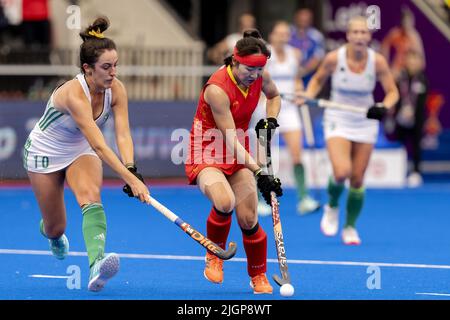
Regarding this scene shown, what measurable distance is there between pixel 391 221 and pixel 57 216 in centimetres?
587

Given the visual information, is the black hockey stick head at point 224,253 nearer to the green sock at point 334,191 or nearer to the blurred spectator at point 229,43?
the green sock at point 334,191

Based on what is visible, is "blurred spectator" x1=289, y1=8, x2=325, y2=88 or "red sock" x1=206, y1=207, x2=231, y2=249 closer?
"red sock" x1=206, y1=207, x2=231, y2=249

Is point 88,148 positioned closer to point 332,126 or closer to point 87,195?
point 87,195

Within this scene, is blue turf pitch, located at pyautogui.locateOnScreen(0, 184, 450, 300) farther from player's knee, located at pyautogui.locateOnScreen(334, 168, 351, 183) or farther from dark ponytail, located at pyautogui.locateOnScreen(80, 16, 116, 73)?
dark ponytail, located at pyautogui.locateOnScreen(80, 16, 116, 73)

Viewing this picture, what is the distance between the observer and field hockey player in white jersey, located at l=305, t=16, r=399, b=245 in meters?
11.8

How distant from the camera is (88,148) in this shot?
884 centimetres

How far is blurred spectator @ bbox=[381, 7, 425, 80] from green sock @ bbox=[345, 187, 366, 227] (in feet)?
25.8

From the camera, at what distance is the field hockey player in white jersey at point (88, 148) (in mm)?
8289

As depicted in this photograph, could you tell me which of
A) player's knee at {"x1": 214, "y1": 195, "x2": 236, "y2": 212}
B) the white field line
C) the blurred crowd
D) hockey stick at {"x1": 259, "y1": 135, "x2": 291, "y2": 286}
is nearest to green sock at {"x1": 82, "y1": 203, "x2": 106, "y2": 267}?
player's knee at {"x1": 214, "y1": 195, "x2": 236, "y2": 212}

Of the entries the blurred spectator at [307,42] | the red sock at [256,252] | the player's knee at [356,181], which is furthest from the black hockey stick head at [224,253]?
the blurred spectator at [307,42]

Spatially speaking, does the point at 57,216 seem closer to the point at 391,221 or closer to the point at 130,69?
the point at 391,221

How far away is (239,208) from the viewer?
8586 mm

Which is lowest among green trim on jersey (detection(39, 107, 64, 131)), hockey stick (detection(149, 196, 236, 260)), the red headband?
hockey stick (detection(149, 196, 236, 260))

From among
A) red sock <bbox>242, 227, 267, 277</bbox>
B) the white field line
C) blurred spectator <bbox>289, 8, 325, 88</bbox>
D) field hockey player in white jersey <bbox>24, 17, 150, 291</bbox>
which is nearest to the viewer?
field hockey player in white jersey <bbox>24, 17, 150, 291</bbox>
